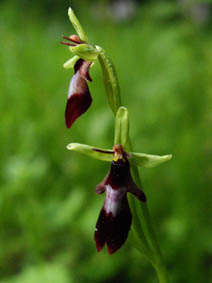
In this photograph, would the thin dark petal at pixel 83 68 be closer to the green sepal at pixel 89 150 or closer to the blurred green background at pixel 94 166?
the green sepal at pixel 89 150

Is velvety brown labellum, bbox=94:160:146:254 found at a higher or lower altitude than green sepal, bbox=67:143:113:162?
lower

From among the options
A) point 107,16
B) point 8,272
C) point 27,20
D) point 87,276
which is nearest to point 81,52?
point 87,276

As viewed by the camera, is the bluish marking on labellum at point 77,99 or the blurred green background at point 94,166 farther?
the blurred green background at point 94,166

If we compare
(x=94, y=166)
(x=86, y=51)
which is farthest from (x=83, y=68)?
(x=94, y=166)

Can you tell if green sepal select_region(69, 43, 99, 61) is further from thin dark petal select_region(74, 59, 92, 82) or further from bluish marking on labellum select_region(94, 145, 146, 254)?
bluish marking on labellum select_region(94, 145, 146, 254)

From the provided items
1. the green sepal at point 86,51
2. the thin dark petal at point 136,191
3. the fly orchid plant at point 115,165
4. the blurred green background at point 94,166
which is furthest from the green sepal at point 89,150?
the blurred green background at point 94,166

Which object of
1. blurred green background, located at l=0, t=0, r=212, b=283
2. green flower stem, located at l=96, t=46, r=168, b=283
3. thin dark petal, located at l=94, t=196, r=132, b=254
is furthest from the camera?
blurred green background, located at l=0, t=0, r=212, b=283

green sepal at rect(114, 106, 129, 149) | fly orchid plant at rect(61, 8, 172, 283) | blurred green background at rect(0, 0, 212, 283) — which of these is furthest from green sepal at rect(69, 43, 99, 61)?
blurred green background at rect(0, 0, 212, 283)
